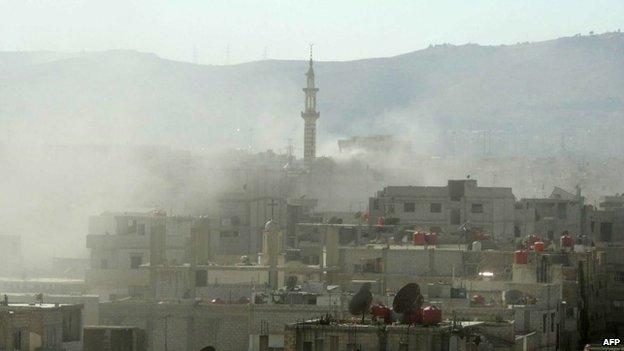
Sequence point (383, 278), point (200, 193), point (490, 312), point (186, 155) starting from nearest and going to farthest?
point (490, 312)
point (383, 278)
point (200, 193)
point (186, 155)

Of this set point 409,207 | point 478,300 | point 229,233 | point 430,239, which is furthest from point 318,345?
point 409,207

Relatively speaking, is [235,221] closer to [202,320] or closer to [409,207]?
[409,207]

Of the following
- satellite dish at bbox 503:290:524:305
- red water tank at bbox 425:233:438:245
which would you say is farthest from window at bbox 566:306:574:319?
red water tank at bbox 425:233:438:245

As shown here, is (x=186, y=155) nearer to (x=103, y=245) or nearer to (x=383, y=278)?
(x=103, y=245)

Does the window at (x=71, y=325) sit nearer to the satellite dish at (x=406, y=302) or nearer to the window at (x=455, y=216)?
the satellite dish at (x=406, y=302)

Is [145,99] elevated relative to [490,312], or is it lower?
elevated

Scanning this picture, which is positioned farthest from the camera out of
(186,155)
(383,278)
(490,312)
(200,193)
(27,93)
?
(27,93)

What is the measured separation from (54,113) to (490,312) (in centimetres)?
8489

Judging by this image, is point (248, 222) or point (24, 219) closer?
point (248, 222)

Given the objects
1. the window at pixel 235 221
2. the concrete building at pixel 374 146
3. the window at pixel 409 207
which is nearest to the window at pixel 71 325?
the window at pixel 235 221

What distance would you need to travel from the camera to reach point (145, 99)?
7018 inches

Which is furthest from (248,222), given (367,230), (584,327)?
(584,327)

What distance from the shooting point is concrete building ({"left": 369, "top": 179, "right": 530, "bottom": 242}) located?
6762 cm

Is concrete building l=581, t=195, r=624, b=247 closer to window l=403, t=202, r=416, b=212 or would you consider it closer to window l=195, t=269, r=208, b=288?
window l=403, t=202, r=416, b=212
